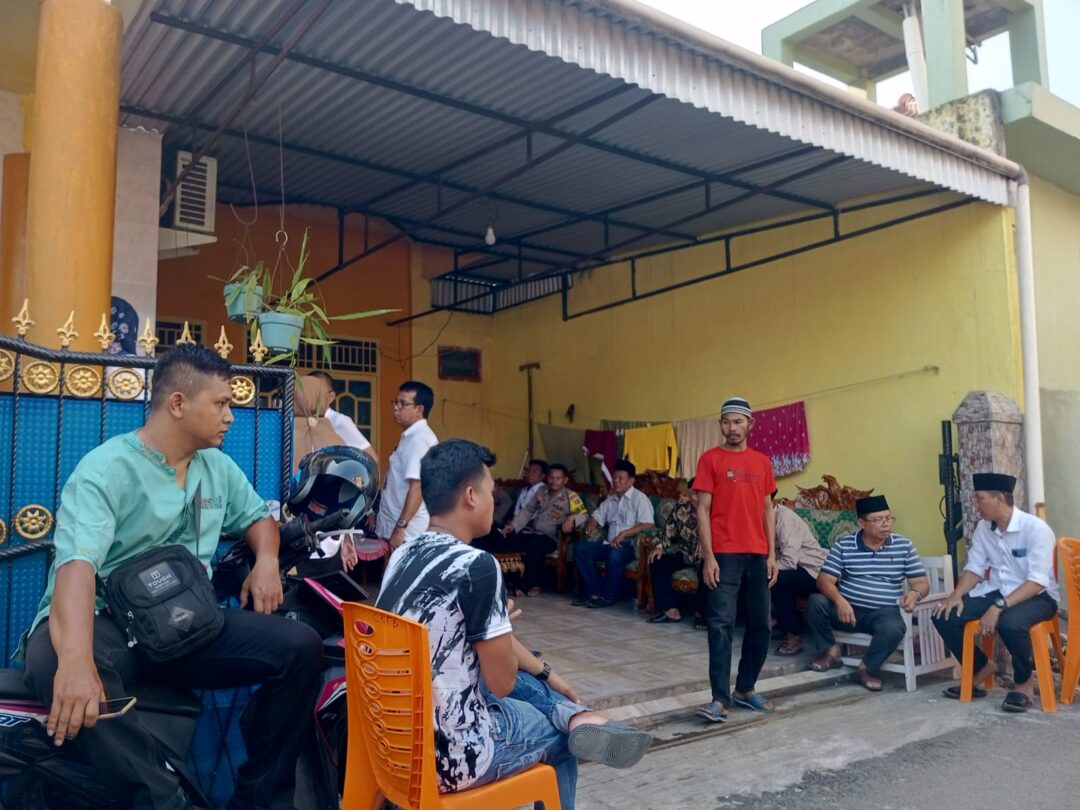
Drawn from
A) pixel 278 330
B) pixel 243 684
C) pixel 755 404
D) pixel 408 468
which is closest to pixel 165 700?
pixel 243 684

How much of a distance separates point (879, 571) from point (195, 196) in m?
6.06

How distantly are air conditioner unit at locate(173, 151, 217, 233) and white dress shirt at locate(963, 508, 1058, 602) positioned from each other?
6.31 m

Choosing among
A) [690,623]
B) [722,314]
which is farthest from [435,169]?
[690,623]

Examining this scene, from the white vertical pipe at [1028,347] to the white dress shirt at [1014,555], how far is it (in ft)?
6.11

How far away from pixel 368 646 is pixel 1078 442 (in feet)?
25.7

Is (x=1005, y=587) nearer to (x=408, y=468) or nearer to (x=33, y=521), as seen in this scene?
(x=408, y=468)

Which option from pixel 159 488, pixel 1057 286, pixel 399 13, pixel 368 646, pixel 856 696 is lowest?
pixel 856 696

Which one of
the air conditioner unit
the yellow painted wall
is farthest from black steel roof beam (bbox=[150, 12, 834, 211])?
the air conditioner unit

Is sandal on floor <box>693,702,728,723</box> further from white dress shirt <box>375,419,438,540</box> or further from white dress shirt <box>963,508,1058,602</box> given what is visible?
white dress shirt <box>963,508,1058,602</box>

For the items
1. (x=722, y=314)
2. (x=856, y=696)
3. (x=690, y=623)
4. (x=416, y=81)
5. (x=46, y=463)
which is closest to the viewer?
(x=46, y=463)

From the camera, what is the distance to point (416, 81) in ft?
20.4

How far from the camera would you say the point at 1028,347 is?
738 centimetres

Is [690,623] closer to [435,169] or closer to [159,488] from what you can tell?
[435,169]

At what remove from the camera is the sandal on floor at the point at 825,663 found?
240 inches
